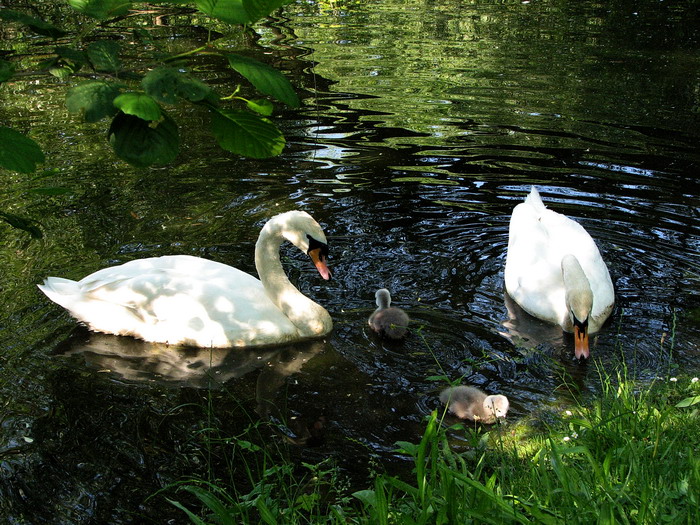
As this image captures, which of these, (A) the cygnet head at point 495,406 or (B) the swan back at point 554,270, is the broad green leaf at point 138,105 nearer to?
(A) the cygnet head at point 495,406

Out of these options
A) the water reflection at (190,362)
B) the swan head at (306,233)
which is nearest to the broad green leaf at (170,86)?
the water reflection at (190,362)

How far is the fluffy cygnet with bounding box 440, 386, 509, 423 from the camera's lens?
479 cm

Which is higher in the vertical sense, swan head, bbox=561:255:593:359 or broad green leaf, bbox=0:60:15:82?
broad green leaf, bbox=0:60:15:82

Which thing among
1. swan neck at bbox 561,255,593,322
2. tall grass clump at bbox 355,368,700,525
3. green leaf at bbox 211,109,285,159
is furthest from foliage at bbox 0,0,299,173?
swan neck at bbox 561,255,593,322

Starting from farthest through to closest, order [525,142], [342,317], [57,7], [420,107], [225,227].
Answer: [57,7]
[420,107]
[525,142]
[225,227]
[342,317]

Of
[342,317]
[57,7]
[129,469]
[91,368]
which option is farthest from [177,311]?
[57,7]

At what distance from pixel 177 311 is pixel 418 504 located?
318 centimetres

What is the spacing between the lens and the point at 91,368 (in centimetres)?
566

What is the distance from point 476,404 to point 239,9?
3.28 metres

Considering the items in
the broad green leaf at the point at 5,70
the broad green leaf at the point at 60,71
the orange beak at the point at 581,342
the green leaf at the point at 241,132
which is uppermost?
the broad green leaf at the point at 5,70

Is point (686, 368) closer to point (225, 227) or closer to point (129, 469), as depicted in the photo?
point (129, 469)

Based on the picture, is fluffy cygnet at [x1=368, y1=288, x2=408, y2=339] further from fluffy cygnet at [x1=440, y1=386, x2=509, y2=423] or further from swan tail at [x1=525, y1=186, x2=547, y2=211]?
swan tail at [x1=525, y1=186, x2=547, y2=211]

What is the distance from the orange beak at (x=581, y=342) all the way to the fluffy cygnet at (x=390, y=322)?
1.20m

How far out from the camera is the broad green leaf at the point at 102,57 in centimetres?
Result: 227
